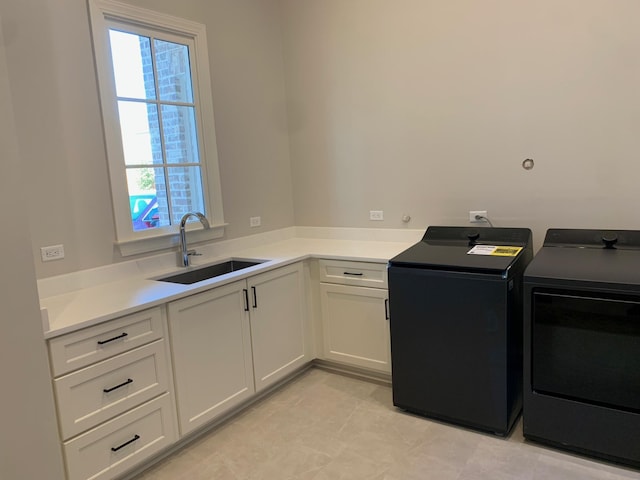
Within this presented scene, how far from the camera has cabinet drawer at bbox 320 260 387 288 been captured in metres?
2.94

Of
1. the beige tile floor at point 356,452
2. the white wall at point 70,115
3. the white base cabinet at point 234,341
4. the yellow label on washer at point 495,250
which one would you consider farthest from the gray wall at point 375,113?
the beige tile floor at point 356,452

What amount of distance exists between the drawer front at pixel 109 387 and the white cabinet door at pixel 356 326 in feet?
4.04

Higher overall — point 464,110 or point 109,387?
point 464,110

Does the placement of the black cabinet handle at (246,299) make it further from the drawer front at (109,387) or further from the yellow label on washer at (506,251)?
the yellow label on washer at (506,251)

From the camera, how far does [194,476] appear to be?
226cm

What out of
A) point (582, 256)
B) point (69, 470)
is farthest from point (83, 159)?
point (582, 256)

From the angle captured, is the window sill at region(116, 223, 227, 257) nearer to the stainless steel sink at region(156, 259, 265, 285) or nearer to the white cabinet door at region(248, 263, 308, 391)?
the stainless steel sink at region(156, 259, 265, 285)

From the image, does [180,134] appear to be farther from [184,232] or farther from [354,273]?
[354,273]

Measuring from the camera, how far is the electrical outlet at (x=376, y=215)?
3477mm

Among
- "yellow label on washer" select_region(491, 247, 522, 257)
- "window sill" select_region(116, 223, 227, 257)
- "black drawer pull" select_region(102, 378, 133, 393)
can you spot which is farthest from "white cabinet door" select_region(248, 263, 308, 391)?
"yellow label on washer" select_region(491, 247, 522, 257)

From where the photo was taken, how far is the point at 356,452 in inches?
93.7

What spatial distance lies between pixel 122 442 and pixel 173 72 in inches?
86.1

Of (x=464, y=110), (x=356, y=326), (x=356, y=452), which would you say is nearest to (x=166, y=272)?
(x=356, y=326)

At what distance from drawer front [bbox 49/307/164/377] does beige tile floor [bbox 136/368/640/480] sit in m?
0.70
